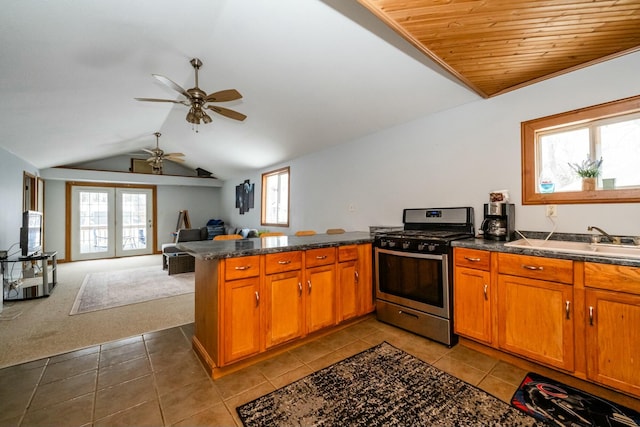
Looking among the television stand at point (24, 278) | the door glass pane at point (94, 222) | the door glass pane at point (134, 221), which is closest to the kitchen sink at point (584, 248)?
the television stand at point (24, 278)

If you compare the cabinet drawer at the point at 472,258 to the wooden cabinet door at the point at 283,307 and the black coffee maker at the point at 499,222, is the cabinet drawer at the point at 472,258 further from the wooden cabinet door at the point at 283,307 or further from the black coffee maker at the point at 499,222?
the wooden cabinet door at the point at 283,307

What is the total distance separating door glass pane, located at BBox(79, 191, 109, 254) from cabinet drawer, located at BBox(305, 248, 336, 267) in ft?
26.1

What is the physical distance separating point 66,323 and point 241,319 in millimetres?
2464

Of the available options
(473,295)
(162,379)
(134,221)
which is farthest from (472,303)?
(134,221)

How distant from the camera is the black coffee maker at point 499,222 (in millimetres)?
2463

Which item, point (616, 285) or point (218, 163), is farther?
point (218, 163)

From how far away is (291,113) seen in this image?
3.83 m

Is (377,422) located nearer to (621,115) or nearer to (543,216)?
(543,216)

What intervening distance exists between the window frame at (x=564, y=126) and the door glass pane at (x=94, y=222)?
31.6 feet

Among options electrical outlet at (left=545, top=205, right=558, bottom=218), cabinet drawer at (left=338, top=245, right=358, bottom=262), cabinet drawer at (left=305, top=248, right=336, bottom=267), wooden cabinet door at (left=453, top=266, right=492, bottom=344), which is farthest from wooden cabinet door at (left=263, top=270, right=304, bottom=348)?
electrical outlet at (left=545, top=205, right=558, bottom=218)

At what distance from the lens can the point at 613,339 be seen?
1.62 meters

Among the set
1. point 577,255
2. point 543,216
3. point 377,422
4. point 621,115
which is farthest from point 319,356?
point 621,115

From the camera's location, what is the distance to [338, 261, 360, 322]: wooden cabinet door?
267cm

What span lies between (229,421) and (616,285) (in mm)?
2472
